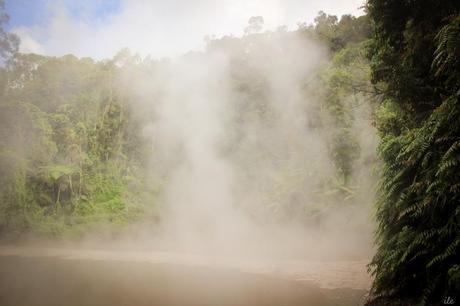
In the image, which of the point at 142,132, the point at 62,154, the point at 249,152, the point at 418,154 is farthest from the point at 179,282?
the point at 142,132

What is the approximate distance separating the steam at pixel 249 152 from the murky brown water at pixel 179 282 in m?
2.70

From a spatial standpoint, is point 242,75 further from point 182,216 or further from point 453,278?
point 453,278

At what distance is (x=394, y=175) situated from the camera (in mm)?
5703

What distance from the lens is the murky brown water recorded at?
10.4 metres

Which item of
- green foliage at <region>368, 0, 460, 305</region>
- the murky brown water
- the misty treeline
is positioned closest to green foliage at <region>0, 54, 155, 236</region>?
the misty treeline

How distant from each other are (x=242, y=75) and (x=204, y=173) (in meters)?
13.2

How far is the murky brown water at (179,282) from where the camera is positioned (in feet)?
34.2

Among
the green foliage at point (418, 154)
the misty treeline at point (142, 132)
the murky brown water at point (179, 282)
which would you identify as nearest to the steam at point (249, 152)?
the misty treeline at point (142, 132)

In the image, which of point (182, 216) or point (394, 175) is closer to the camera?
point (394, 175)

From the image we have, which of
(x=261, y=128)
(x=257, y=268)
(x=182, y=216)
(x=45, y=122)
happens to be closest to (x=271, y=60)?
(x=261, y=128)

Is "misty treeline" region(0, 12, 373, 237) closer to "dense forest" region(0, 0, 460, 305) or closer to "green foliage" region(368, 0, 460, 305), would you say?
"dense forest" region(0, 0, 460, 305)

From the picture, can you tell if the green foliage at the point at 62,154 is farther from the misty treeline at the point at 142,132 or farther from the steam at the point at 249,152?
the steam at the point at 249,152

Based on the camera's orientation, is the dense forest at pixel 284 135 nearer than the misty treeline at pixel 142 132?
Yes

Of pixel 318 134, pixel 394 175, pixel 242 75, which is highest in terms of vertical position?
pixel 242 75
